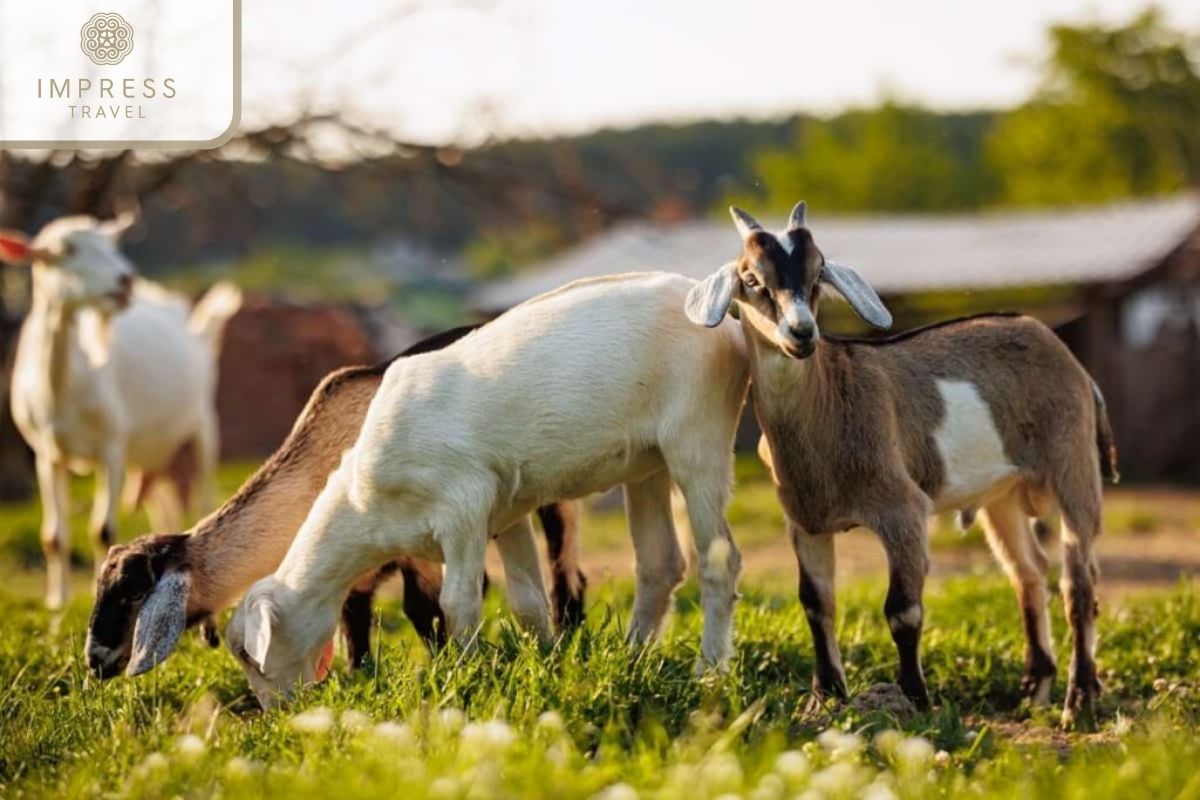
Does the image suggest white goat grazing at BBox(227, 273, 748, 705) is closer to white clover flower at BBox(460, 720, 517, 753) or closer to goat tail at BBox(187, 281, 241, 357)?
white clover flower at BBox(460, 720, 517, 753)

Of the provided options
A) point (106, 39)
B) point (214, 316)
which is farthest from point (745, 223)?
point (214, 316)

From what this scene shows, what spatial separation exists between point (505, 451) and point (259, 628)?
0.99 metres

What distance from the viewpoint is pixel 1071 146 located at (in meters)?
44.7

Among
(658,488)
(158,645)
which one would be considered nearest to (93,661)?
(158,645)

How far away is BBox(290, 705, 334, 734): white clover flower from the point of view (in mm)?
4543

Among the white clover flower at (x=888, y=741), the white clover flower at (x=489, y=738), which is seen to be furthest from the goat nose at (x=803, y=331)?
the white clover flower at (x=489, y=738)

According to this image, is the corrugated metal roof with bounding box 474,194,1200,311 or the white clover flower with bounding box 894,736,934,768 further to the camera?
the corrugated metal roof with bounding box 474,194,1200,311

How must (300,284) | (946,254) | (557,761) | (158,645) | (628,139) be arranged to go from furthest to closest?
(628,139) → (300,284) → (946,254) → (158,645) → (557,761)

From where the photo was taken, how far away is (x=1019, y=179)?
46.6 m

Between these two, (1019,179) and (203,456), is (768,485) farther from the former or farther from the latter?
(1019,179)

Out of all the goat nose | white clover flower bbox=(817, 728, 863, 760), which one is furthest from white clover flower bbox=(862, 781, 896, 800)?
the goat nose

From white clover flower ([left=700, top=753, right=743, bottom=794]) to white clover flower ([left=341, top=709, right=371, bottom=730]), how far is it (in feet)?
3.38

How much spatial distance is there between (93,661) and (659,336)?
7.25 ft

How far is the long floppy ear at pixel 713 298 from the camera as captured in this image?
5.60 meters
